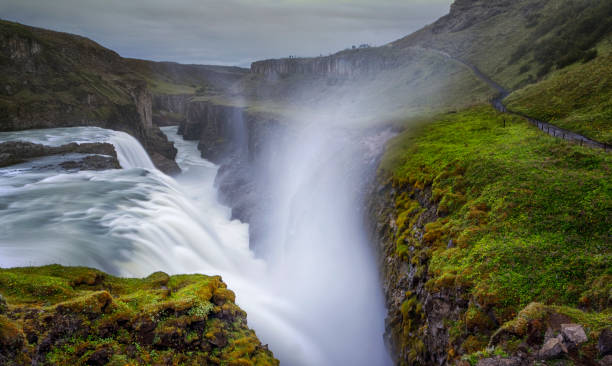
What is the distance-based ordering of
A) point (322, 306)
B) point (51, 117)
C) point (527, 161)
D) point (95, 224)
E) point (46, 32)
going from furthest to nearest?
point (46, 32), point (51, 117), point (322, 306), point (95, 224), point (527, 161)

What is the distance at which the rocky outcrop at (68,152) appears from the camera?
38938mm

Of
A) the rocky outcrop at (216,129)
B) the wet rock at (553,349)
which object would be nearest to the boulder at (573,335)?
the wet rock at (553,349)

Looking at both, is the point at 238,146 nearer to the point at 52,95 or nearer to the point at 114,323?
the point at 52,95

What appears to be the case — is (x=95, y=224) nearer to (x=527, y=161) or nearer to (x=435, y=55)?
(x=527, y=161)

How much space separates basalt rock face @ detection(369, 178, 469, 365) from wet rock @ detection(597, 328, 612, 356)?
4523 millimetres

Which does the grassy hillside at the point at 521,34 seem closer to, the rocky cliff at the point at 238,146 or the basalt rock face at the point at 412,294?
the basalt rock face at the point at 412,294

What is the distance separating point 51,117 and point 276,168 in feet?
150

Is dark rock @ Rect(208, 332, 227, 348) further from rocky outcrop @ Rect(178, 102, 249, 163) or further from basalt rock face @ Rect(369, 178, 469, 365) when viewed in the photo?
rocky outcrop @ Rect(178, 102, 249, 163)

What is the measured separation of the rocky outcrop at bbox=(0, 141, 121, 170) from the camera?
38.9 metres

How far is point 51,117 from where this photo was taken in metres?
62.6

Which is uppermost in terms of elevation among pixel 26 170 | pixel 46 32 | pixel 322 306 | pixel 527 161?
pixel 46 32

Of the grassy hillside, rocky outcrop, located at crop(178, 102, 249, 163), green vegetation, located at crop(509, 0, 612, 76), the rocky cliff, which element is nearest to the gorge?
green vegetation, located at crop(509, 0, 612, 76)

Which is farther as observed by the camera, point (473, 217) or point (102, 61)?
point (102, 61)

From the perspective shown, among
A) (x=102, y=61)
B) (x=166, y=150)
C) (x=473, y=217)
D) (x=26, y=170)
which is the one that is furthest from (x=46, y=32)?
(x=473, y=217)
